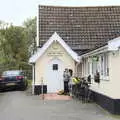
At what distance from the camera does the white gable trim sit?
100 feet

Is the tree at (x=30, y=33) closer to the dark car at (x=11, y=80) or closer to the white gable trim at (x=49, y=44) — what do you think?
the dark car at (x=11, y=80)

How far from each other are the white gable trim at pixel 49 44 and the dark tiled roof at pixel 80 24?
141 centimetres

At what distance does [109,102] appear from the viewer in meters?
19.1

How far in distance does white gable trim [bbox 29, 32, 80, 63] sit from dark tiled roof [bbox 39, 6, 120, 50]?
1.41m

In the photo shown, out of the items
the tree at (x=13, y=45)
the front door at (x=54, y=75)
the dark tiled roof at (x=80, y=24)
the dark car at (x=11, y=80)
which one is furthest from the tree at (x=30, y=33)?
the front door at (x=54, y=75)

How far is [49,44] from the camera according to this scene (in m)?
31.0

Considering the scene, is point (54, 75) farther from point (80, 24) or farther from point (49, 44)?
point (80, 24)

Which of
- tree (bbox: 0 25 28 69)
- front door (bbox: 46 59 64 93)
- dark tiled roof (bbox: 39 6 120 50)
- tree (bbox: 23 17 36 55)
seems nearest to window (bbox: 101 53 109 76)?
front door (bbox: 46 59 64 93)

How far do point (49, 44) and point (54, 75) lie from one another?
Answer: 2210 millimetres

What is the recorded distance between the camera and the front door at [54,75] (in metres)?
30.9

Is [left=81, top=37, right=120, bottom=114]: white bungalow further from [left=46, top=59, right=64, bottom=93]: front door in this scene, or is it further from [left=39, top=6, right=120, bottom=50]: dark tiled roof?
[left=39, top=6, right=120, bottom=50]: dark tiled roof

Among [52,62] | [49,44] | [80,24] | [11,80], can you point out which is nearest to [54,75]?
[52,62]

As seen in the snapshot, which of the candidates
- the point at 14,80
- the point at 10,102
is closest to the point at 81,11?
the point at 14,80

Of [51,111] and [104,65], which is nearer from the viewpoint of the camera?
Result: [51,111]
